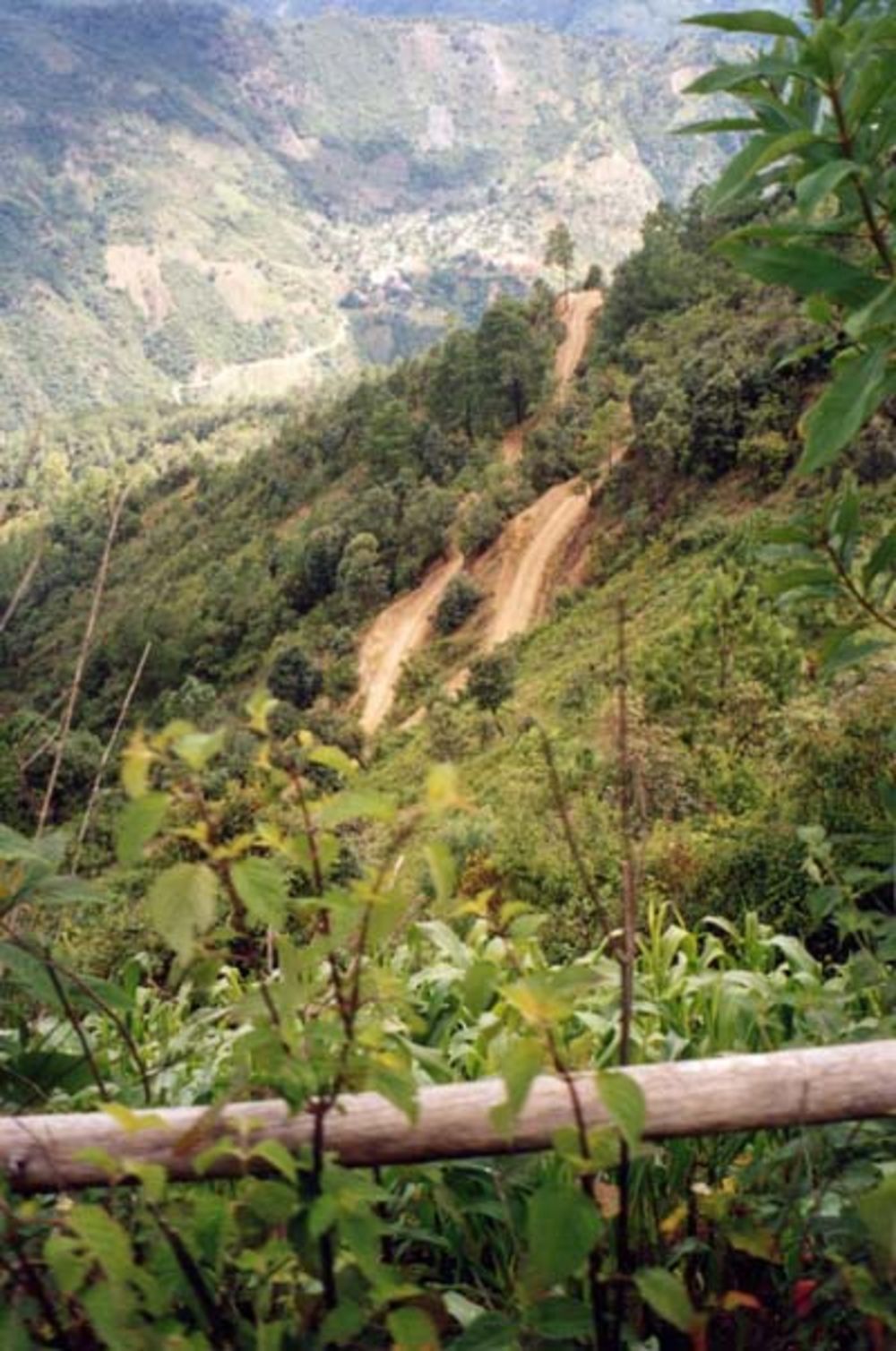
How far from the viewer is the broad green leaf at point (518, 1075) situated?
1195mm

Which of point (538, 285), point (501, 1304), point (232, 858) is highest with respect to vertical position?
point (232, 858)

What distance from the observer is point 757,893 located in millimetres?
8391

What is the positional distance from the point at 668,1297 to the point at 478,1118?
317 millimetres

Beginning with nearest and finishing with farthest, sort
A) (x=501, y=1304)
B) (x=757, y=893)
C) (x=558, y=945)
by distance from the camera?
(x=501, y=1304) < (x=558, y=945) < (x=757, y=893)

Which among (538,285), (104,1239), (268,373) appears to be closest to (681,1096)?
(104,1239)

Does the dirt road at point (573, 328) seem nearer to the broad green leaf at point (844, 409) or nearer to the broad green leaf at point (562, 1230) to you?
the broad green leaf at point (844, 409)

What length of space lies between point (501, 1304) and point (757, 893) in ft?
22.7

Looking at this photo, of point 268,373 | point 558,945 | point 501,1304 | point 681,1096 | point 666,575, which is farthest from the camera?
point 268,373

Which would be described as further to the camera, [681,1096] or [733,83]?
[733,83]

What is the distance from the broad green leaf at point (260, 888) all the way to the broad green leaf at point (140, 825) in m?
0.10

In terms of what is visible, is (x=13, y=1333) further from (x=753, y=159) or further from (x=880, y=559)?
(x=753, y=159)

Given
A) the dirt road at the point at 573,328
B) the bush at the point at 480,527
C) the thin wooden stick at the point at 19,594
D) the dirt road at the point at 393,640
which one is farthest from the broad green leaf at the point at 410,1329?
the dirt road at the point at 573,328

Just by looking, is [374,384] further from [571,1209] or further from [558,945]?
[571,1209]

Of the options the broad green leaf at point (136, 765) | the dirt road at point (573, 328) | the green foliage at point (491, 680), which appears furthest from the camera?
the dirt road at point (573, 328)
